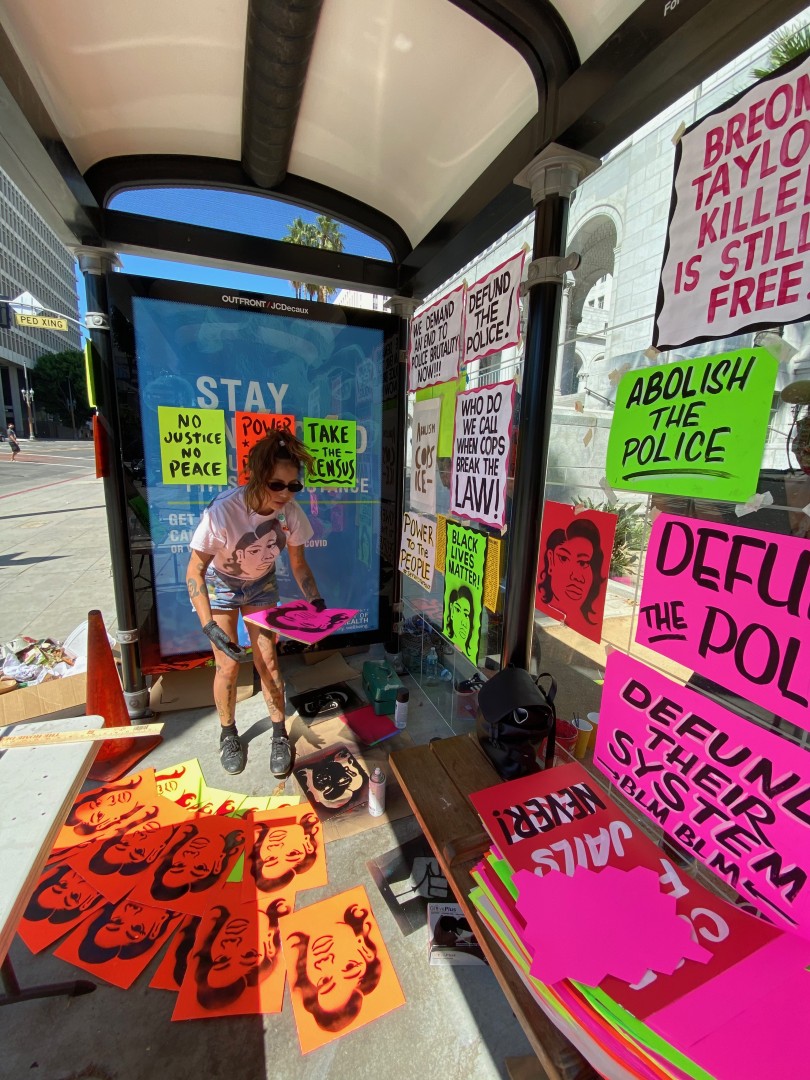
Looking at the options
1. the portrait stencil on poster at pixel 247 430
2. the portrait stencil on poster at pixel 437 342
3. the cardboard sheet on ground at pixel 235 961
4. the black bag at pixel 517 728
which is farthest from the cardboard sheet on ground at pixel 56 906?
the portrait stencil on poster at pixel 437 342

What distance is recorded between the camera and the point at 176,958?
173cm

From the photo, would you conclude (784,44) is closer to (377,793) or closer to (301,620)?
(301,620)

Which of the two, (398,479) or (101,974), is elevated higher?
(398,479)

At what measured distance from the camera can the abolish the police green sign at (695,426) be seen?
114 cm

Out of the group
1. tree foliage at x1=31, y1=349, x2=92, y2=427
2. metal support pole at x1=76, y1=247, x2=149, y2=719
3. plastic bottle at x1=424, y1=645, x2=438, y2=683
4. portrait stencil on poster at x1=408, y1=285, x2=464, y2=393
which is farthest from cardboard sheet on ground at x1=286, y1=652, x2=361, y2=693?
tree foliage at x1=31, y1=349, x2=92, y2=427

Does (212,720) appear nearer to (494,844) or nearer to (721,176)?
(494,844)

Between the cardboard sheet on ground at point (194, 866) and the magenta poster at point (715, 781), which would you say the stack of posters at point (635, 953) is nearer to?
the magenta poster at point (715, 781)

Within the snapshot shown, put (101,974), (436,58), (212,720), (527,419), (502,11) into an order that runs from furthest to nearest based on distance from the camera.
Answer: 1. (212,720)
2. (527,419)
3. (436,58)
4. (101,974)
5. (502,11)

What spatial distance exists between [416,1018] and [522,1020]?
0.89 m

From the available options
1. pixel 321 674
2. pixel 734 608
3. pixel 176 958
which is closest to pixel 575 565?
pixel 734 608

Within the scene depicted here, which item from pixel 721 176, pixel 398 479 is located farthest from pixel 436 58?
pixel 398 479

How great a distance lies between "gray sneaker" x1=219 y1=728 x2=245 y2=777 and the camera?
8.91 ft

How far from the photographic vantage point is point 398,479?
12.1 ft

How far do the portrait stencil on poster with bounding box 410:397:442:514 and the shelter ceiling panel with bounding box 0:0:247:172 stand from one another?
182 centimetres
